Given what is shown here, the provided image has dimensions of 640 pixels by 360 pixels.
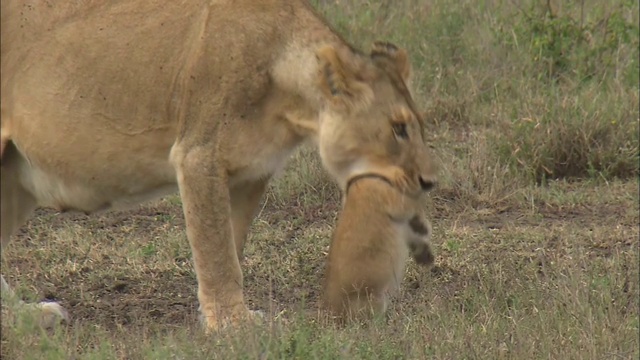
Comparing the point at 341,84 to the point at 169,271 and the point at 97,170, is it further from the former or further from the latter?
the point at 169,271

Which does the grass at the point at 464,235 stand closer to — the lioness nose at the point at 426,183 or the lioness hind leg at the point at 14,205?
the lioness hind leg at the point at 14,205

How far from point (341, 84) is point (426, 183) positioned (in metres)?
0.44

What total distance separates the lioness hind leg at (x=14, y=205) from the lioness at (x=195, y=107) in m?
0.01

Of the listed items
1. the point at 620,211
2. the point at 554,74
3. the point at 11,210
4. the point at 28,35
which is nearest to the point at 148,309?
the point at 11,210

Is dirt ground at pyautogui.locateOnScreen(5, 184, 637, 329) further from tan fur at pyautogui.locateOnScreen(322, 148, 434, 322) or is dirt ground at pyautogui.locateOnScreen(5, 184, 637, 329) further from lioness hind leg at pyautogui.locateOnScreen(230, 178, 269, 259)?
tan fur at pyautogui.locateOnScreen(322, 148, 434, 322)

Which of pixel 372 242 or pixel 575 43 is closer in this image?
pixel 372 242

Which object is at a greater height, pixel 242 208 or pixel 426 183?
pixel 426 183

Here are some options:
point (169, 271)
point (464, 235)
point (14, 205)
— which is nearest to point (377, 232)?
point (14, 205)

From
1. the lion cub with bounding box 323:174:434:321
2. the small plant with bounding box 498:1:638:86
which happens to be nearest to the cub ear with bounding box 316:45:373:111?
the lion cub with bounding box 323:174:434:321

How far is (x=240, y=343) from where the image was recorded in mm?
4707

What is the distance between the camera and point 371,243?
4953mm

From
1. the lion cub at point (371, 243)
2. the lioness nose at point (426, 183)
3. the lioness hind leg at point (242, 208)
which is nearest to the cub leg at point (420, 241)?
the lion cub at point (371, 243)

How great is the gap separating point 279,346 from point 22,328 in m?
0.82

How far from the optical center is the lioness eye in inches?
195
